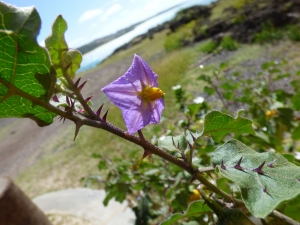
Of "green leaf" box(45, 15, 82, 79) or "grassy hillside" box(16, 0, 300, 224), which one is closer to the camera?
"green leaf" box(45, 15, 82, 79)

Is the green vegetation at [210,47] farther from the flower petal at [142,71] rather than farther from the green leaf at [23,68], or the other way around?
the green leaf at [23,68]

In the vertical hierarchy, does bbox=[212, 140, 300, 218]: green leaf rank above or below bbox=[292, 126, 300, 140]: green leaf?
above

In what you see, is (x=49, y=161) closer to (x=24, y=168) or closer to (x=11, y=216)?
(x=24, y=168)

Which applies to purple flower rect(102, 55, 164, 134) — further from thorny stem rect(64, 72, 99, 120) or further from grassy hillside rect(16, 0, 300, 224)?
grassy hillside rect(16, 0, 300, 224)

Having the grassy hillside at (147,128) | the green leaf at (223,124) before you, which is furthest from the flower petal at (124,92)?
the grassy hillside at (147,128)

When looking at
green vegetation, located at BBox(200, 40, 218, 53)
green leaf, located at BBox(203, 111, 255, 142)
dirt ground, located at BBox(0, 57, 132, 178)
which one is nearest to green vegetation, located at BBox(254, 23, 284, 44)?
Answer: green vegetation, located at BBox(200, 40, 218, 53)

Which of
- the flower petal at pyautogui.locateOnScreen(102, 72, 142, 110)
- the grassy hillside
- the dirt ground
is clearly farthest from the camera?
the dirt ground

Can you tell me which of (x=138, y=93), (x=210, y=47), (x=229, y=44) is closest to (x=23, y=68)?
(x=138, y=93)

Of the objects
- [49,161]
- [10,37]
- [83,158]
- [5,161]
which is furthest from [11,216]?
[5,161]
